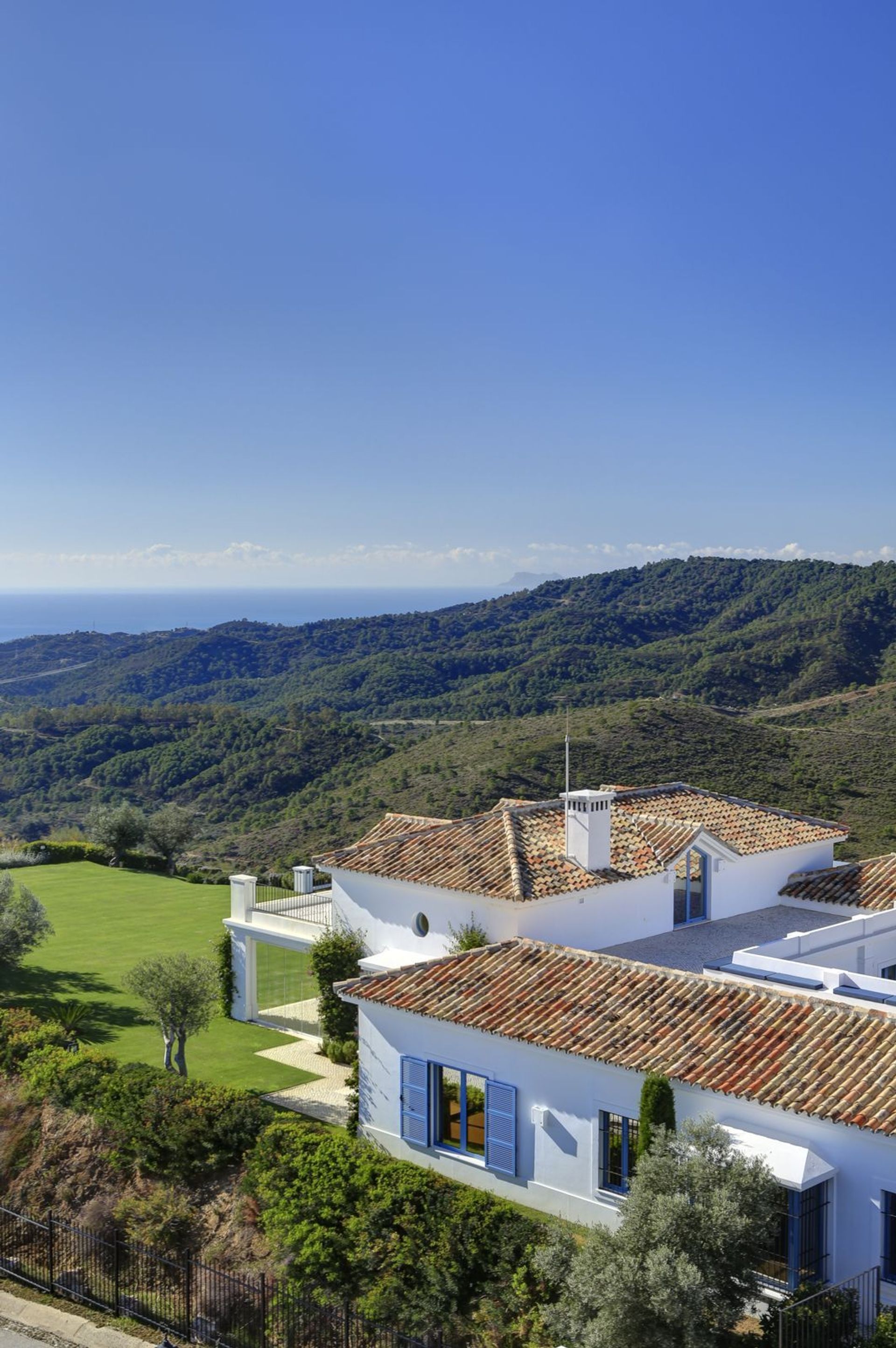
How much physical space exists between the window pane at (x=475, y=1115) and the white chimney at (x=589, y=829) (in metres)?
5.17

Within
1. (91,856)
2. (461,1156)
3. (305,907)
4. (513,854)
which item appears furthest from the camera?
(91,856)

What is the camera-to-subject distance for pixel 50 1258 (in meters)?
15.2

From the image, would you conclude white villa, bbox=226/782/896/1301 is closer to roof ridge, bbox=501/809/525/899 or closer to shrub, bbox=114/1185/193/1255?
roof ridge, bbox=501/809/525/899

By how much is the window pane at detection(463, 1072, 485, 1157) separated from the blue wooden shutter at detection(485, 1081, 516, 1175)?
31cm

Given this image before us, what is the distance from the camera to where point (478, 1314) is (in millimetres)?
12758

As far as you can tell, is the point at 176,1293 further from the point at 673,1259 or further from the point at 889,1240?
the point at 889,1240

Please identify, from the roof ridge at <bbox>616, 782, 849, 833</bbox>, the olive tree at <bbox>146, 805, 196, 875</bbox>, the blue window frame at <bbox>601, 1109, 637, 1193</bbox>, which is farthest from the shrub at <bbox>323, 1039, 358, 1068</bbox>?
the olive tree at <bbox>146, 805, 196, 875</bbox>

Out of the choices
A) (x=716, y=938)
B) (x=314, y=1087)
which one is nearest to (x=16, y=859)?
(x=314, y=1087)

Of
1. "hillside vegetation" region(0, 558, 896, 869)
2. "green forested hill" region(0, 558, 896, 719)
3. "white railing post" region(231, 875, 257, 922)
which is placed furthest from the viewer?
"green forested hill" region(0, 558, 896, 719)

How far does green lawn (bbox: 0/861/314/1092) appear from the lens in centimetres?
2164

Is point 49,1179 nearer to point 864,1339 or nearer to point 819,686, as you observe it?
point 864,1339

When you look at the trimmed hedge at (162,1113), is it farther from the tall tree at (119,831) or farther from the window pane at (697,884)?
the tall tree at (119,831)

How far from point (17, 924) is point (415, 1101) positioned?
12378mm

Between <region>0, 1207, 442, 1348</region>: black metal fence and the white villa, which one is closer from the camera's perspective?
the white villa
